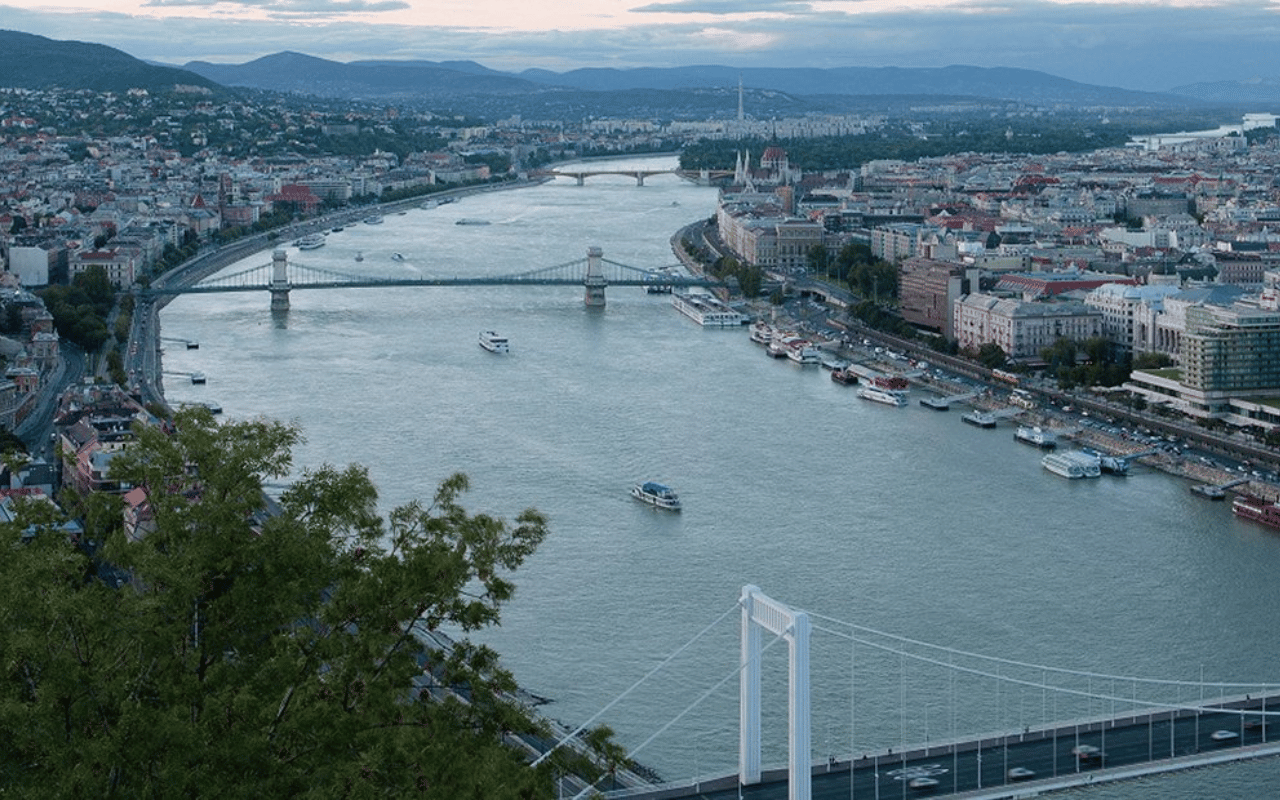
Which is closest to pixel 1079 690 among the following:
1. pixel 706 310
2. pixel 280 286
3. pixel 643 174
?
pixel 706 310

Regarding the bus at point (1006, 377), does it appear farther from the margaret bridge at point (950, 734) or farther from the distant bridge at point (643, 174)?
the distant bridge at point (643, 174)

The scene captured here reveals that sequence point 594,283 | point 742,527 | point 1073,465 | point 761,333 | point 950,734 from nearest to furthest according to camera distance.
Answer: point 950,734 → point 742,527 → point 1073,465 → point 761,333 → point 594,283

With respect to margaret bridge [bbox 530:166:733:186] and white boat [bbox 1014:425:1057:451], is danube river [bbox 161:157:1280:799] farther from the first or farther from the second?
margaret bridge [bbox 530:166:733:186]

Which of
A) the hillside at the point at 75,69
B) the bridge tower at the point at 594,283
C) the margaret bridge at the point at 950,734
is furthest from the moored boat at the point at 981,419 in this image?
the hillside at the point at 75,69

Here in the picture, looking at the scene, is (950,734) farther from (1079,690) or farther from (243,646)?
(243,646)

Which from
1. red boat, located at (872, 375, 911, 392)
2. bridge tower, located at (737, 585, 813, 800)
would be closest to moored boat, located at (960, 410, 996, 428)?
red boat, located at (872, 375, 911, 392)

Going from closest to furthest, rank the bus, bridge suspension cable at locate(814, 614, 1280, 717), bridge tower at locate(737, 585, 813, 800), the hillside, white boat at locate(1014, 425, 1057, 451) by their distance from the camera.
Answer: bridge tower at locate(737, 585, 813, 800), bridge suspension cable at locate(814, 614, 1280, 717), white boat at locate(1014, 425, 1057, 451), the bus, the hillside

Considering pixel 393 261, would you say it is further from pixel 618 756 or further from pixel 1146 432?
pixel 618 756
